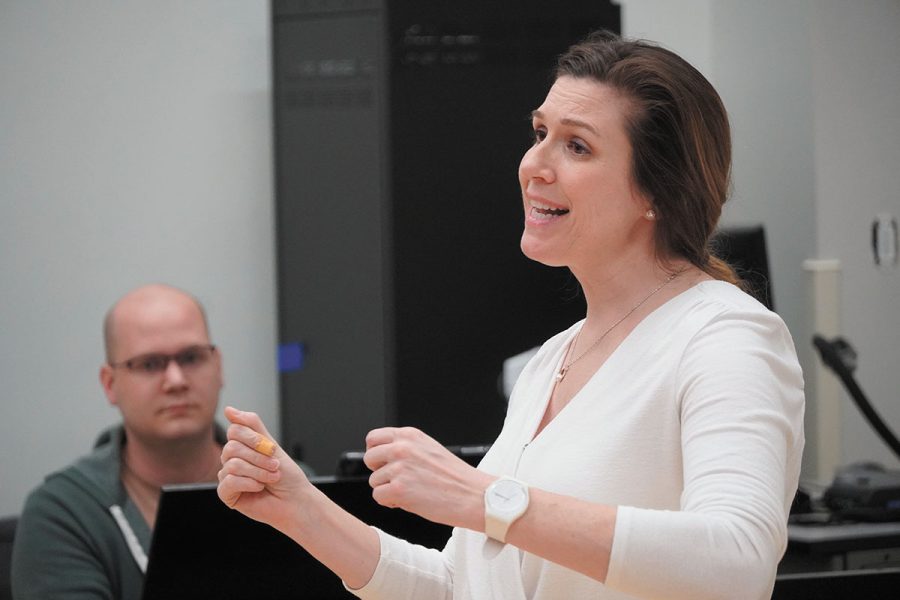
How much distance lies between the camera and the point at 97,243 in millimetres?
3756

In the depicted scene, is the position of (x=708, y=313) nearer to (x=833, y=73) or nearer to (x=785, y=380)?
(x=785, y=380)

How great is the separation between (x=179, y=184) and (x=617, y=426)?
2.82m

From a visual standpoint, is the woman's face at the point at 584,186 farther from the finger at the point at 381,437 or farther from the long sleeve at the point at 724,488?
the finger at the point at 381,437

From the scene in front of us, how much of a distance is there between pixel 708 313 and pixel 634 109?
0.89ft

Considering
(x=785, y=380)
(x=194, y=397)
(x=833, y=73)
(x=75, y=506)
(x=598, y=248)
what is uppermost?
(x=833, y=73)

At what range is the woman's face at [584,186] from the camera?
1344mm

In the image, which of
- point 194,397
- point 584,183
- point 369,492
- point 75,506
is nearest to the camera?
point 584,183

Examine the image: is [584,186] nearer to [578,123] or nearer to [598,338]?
[578,123]

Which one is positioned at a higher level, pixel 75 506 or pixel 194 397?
pixel 194 397

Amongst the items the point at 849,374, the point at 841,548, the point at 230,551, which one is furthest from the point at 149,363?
the point at 849,374

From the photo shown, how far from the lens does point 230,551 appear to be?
1702 mm

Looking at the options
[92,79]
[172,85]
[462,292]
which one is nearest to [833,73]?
[462,292]

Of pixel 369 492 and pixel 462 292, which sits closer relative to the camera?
pixel 369 492

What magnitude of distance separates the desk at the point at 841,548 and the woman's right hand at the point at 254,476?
4.96 ft
